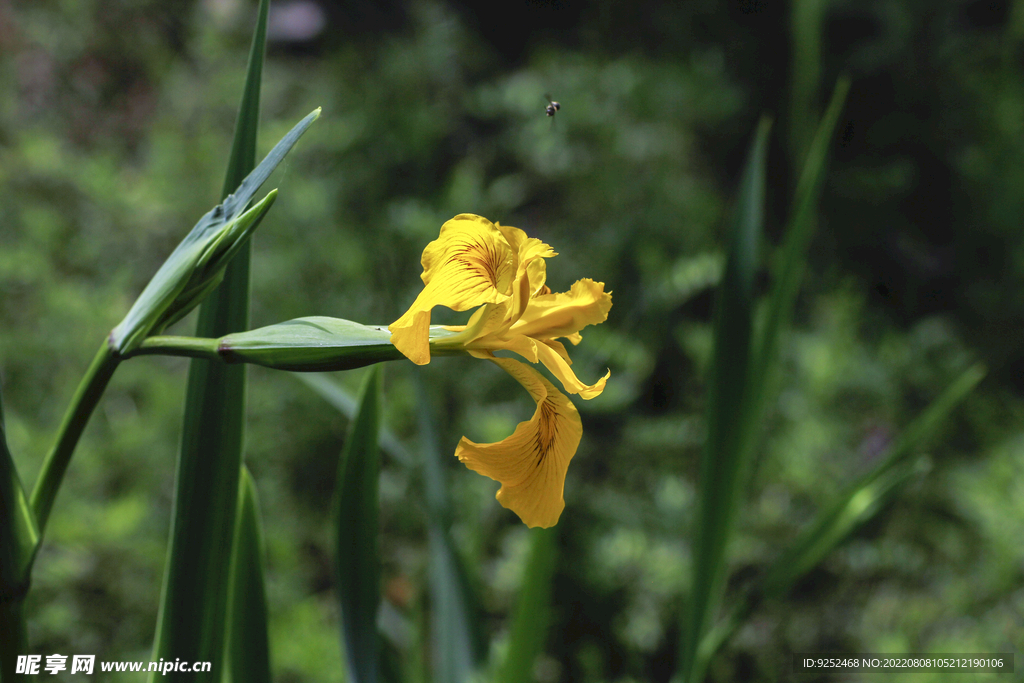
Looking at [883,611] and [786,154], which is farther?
[786,154]

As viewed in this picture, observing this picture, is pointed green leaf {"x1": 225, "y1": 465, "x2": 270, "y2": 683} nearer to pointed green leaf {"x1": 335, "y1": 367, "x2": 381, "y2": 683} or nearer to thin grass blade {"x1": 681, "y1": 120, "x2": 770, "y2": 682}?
pointed green leaf {"x1": 335, "y1": 367, "x2": 381, "y2": 683}

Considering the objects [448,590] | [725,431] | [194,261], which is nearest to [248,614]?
[448,590]

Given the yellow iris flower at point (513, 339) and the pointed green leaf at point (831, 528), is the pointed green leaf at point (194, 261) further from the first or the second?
the pointed green leaf at point (831, 528)

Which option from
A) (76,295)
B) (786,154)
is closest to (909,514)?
(786,154)

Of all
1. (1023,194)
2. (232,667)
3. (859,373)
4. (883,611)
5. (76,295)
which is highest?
(1023,194)

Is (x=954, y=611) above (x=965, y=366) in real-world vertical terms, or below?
below

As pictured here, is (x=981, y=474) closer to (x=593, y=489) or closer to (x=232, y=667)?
(x=593, y=489)

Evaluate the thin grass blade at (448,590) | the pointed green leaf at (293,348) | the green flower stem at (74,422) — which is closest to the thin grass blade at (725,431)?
the thin grass blade at (448,590)
